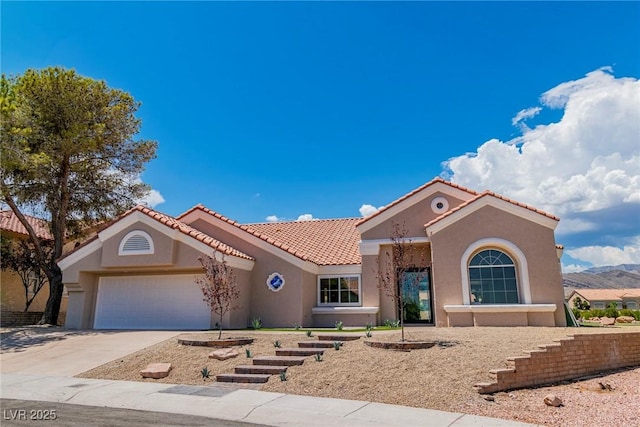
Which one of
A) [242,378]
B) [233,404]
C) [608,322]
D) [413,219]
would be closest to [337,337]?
[242,378]

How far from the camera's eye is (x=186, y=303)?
19859mm

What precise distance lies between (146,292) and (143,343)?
5.55m

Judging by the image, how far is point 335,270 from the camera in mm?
21719

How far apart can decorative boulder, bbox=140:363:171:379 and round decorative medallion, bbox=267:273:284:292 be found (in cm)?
837

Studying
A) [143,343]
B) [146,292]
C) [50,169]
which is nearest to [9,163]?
[50,169]

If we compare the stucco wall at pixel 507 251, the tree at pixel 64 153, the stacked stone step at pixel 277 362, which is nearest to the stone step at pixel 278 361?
the stacked stone step at pixel 277 362

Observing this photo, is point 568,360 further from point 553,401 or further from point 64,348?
point 64,348

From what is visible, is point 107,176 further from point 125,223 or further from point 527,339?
point 527,339

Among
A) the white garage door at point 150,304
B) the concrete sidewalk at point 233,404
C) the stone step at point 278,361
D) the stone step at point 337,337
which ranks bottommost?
the concrete sidewalk at point 233,404

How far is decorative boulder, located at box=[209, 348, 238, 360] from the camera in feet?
42.1

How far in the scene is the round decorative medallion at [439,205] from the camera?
69.1 ft

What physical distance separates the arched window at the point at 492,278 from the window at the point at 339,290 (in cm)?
561

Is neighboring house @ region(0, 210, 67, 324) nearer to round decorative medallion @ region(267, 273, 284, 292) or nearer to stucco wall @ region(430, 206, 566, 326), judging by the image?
round decorative medallion @ region(267, 273, 284, 292)

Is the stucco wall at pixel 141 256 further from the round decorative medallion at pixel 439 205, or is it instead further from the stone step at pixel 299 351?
the round decorative medallion at pixel 439 205
